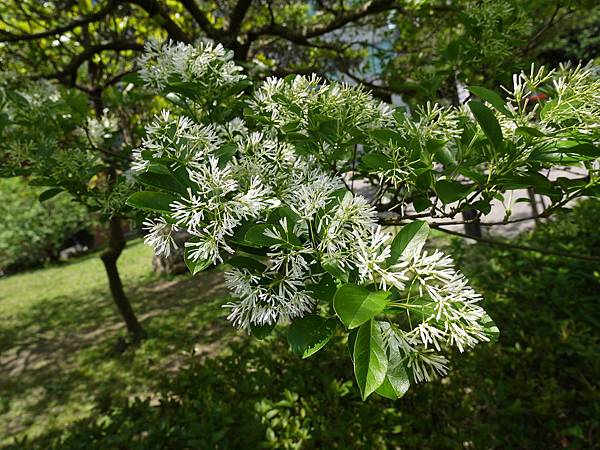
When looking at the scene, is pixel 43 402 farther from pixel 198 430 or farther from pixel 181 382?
pixel 198 430

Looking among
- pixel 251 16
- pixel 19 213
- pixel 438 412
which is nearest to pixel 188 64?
pixel 438 412

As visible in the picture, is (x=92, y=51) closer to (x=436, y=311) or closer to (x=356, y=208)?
(x=356, y=208)

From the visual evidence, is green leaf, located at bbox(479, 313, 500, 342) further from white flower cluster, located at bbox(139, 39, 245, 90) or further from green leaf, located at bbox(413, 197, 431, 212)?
white flower cluster, located at bbox(139, 39, 245, 90)

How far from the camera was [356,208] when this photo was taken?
2.77 feet

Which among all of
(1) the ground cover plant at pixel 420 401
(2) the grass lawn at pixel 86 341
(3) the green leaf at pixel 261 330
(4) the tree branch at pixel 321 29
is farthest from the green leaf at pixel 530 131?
(4) the tree branch at pixel 321 29

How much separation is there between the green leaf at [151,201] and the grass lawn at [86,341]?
7.65ft

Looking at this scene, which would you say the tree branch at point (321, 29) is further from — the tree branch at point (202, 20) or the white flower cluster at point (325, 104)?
the white flower cluster at point (325, 104)

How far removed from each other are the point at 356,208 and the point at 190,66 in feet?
2.67

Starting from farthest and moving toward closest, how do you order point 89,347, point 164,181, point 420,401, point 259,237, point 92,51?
point 89,347 < point 92,51 < point 420,401 < point 164,181 < point 259,237

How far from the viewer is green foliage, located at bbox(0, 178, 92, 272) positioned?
1112 centimetres

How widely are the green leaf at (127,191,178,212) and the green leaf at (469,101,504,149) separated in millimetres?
662

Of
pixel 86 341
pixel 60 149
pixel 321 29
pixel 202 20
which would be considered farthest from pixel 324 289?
pixel 86 341

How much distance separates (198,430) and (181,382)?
689 mm

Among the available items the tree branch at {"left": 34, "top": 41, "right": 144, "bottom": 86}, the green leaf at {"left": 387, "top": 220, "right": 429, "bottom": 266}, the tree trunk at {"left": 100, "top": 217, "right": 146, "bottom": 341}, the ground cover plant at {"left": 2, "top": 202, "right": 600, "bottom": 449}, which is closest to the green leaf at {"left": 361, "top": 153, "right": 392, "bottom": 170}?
the green leaf at {"left": 387, "top": 220, "right": 429, "bottom": 266}
